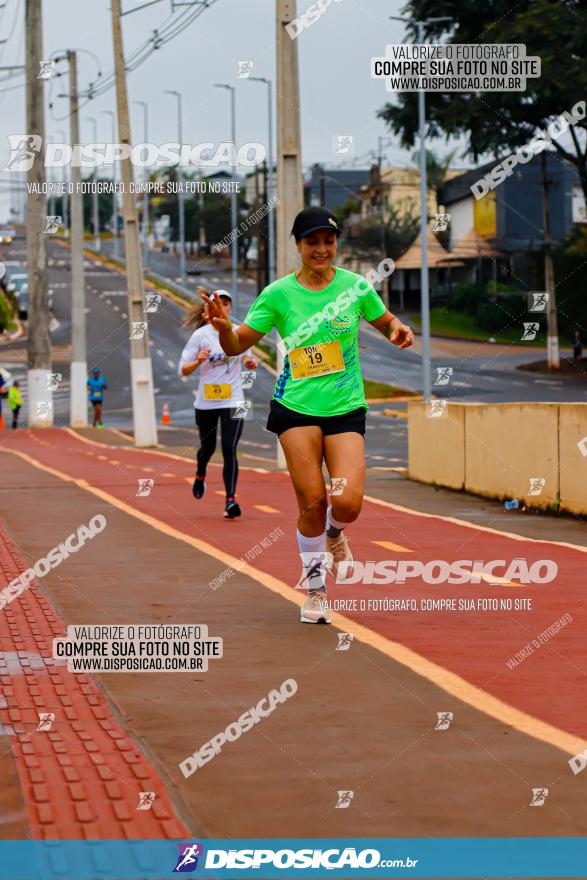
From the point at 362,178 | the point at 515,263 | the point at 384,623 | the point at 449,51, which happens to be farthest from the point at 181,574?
the point at 362,178

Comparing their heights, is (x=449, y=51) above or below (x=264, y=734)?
above

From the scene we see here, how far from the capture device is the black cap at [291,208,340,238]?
865cm

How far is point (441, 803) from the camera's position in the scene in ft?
17.0

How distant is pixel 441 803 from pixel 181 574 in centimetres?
597

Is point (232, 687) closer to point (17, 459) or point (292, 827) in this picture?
point (292, 827)

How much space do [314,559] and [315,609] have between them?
0.30 meters

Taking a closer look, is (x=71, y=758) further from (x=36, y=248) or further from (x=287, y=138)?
(x=36, y=248)

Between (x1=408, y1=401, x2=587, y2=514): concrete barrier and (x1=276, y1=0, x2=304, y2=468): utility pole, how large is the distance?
14.4 feet

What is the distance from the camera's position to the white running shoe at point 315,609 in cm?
888

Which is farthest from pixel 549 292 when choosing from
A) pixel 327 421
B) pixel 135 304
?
pixel 327 421

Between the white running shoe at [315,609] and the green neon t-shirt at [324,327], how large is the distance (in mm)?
918

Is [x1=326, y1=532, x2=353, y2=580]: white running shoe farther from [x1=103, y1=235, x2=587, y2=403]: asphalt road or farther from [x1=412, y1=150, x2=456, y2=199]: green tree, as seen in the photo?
[x1=412, y1=150, x2=456, y2=199]: green tree

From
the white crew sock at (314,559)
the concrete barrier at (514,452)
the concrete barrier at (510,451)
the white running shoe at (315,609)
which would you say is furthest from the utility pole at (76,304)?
the white running shoe at (315,609)

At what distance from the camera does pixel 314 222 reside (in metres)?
8.66
